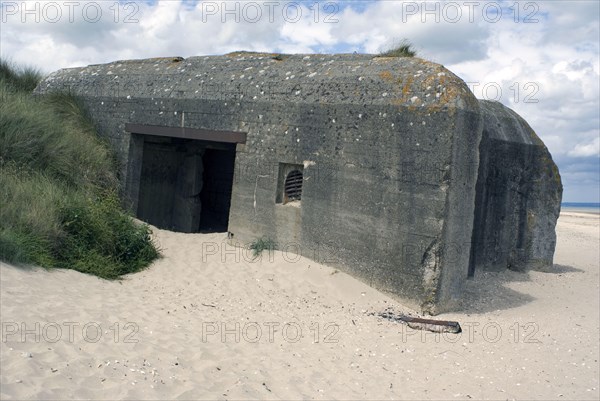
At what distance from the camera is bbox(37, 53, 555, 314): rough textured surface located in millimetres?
7160

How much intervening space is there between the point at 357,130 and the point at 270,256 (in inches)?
83.9

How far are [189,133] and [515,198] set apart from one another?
6033 millimetres

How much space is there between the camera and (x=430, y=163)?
7133 mm

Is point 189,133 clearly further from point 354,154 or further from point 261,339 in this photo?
point 261,339

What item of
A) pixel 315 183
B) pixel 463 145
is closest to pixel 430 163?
pixel 463 145

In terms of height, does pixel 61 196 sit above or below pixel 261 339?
above

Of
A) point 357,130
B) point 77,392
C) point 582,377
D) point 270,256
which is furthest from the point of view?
point 270,256

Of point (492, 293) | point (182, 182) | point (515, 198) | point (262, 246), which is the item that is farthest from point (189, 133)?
point (515, 198)

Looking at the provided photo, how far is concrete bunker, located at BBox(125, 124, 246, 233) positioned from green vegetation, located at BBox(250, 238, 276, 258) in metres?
2.33

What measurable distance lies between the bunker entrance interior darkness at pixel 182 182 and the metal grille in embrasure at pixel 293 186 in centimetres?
233

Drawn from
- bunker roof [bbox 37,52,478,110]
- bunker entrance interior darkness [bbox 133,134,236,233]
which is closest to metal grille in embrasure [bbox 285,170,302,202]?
bunker roof [bbox 37,52,478,110]

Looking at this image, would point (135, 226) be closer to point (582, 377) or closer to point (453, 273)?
point (453, 273)

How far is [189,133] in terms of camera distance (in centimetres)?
912

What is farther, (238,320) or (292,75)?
(292,75)
